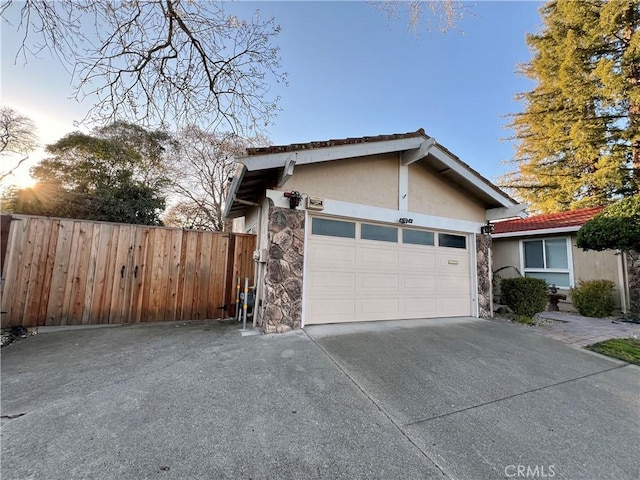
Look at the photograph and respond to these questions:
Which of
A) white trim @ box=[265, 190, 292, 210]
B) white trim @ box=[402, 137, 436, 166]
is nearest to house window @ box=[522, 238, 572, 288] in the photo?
white trim @ box=[402, 137, 436, 166]

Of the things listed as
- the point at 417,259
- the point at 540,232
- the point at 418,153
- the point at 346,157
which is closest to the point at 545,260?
the point at 540,232

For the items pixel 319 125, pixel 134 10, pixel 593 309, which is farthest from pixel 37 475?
pixel 593 309

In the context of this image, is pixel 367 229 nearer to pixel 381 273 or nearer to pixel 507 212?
pixel 381 273

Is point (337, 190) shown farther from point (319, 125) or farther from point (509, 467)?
point (509, 467)

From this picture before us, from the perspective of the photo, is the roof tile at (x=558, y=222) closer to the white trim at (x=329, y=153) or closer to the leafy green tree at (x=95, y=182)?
the white trim at (x=329, y=153)

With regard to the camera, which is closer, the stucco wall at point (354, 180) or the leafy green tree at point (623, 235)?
the stucco wall at point (354, 180)

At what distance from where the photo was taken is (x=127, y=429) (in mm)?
2189

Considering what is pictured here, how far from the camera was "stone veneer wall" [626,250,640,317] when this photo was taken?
7.82m

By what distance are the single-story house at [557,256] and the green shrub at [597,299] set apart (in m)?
0.51

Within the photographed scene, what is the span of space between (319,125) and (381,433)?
264 inches

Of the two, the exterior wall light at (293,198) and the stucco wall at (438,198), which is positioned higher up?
the stucco wall at (438,198)

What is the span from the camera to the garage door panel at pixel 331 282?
5.34m

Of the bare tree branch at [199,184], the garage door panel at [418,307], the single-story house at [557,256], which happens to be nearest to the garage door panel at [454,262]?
the garage door panel at [418,307]

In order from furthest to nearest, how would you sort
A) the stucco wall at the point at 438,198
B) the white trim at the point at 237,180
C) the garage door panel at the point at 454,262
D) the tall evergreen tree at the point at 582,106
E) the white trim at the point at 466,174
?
the tall evergreen tree at the point at 582,106
the garage door panel at the point at 454,262
the stucco wall at the point at 438,198
the white trim at the point at 466,174
the white trim at the point at 237,180
